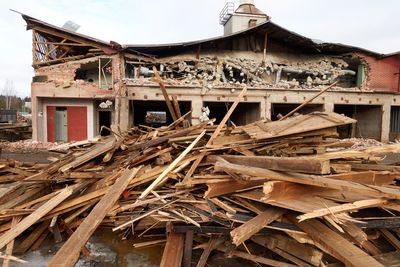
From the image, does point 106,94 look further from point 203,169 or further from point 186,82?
point 203,169

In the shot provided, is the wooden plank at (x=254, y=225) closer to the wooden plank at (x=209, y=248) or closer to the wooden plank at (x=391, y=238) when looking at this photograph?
the wooden plank at (x=209, y=248)

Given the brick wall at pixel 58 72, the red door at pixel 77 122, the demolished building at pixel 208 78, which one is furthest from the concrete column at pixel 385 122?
the brick wall at pixel 58 72

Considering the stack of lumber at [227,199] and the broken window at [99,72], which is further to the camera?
the broken window at [99,72]

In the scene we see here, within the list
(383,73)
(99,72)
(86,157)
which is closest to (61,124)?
(99,72)

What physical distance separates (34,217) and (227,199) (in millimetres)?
2357

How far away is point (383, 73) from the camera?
17516 millimetres

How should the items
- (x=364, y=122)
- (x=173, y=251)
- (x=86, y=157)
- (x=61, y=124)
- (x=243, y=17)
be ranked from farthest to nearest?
(x=243, y=17) → (x=364, y=122) → (x=61, y=124) → (x=86, y=157) → (x=173, y=251)

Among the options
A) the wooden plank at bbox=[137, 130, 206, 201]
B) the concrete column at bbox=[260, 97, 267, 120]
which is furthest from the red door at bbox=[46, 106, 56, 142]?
the wooden plank at bbox=[137, 130, 206, 201]

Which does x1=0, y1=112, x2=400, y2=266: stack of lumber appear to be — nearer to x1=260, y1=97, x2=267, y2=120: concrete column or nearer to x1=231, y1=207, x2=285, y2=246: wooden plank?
x1=231, y1=207, x2=285, y2=246: wooden plank

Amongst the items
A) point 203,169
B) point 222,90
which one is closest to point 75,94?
point 222,90

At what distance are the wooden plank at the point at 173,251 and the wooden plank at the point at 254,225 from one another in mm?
777

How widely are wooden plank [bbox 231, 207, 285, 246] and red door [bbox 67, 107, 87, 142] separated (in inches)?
535

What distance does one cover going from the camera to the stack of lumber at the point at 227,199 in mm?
2689

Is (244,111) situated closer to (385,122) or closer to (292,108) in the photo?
(292,108)
